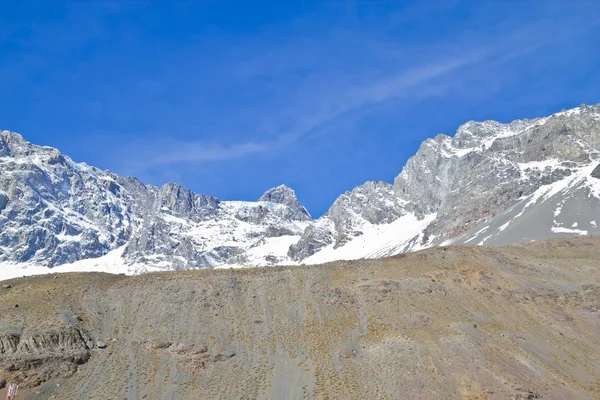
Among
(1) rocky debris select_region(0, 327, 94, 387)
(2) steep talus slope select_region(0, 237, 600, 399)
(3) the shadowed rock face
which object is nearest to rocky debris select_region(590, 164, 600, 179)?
(3) the shadowed rock face

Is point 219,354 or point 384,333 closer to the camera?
point 219,354

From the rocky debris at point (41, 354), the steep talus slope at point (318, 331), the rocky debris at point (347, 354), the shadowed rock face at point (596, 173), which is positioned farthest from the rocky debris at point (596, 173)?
the rocky debris at point (41, 354)

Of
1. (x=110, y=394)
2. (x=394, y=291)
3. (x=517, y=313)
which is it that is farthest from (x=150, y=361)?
(x=517, y=313)

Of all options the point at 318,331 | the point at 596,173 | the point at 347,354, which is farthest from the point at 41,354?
the point at 596,173

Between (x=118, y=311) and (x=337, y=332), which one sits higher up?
(x=118, y=311)

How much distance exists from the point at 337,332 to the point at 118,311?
22.5 meters

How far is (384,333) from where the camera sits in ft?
184

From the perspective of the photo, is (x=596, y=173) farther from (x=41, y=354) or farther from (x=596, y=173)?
(x=41, y=354)

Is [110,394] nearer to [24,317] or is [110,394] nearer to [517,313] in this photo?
[24,317]

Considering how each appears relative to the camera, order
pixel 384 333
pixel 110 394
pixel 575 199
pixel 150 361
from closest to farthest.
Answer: pixel 110 394 → pixel 150 361 → pixel 384 333 → pixel 575 199

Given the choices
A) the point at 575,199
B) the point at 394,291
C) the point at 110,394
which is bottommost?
the point at 110,394

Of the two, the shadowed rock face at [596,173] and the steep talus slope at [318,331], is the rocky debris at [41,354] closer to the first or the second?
the steep talus slope at [318,331]

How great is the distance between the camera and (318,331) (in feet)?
186

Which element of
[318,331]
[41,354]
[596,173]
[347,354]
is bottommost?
[347,354]
